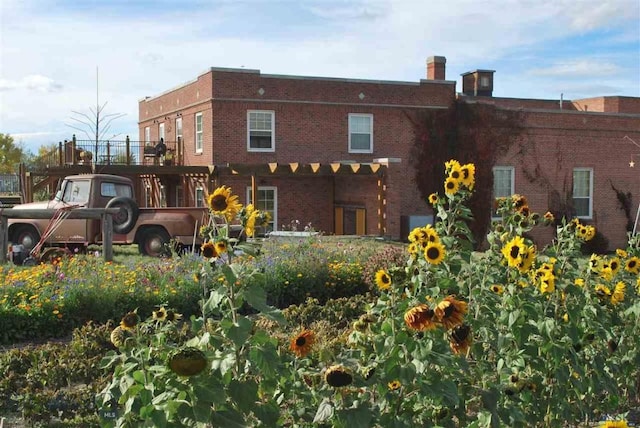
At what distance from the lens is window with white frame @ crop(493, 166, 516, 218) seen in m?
29.2

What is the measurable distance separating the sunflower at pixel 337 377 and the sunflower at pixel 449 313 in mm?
550

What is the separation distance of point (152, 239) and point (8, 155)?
130 feet

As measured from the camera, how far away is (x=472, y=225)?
1118 inches

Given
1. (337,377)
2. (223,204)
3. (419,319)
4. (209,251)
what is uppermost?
(223,204)

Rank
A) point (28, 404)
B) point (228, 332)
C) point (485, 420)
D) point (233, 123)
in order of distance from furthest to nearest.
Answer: point (233, 123) → point (28, 404) → point (485, 420) → point (228, 332)

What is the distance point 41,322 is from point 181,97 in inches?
876

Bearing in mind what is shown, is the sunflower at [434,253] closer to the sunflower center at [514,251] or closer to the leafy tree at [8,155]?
the sunflower center at [514,251]

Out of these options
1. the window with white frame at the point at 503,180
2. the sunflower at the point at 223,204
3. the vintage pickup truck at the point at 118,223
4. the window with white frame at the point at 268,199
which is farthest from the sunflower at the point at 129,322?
the window with white frame at the point at 503,180

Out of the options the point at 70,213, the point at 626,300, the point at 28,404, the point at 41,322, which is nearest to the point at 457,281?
the point at 626,300

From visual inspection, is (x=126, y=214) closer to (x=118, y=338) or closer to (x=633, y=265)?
(x=633, y=265)

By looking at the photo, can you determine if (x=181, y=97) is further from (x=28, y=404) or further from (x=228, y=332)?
(x=228, y=332)

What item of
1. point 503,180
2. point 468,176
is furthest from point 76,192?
point 503,180

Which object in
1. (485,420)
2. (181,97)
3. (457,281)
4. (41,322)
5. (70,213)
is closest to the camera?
(485,420)

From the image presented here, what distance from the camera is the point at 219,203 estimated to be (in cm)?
394
